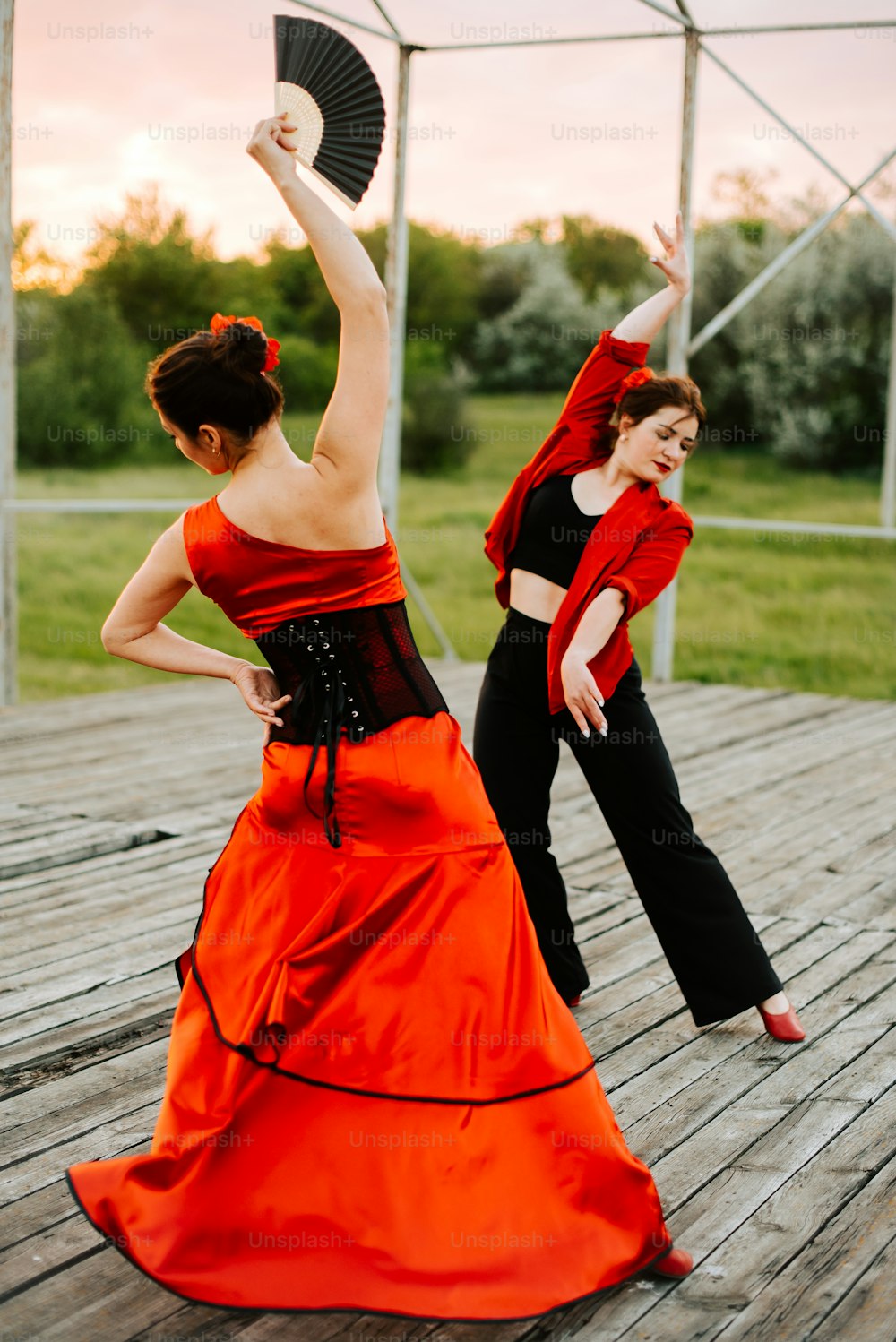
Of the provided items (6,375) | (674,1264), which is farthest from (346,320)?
(6,375)

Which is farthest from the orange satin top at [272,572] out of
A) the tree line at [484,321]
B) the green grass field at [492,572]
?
the tree line at [484,321]

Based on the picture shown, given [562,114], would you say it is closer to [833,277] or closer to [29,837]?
[833,277]

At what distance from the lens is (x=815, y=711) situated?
22.2 ft

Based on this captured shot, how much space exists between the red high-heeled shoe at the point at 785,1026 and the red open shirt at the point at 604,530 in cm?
80

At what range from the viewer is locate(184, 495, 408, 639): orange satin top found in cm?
187

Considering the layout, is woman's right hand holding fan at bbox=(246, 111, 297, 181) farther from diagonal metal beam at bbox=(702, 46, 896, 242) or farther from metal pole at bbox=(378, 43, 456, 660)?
diagonal metal beam at bbox=(702, 46, 896, 242)

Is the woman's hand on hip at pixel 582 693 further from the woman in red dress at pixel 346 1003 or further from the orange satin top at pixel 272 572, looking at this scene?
the orange satin top at pixel 272 572

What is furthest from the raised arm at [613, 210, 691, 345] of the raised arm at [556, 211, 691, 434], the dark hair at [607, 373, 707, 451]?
the dark hair at [607, 373, 707, 451]

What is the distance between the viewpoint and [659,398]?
2.68 metres

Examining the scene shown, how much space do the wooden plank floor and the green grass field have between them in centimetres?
650

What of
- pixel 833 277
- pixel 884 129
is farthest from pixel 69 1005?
pixel 833 277

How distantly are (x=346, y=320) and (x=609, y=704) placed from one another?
130 cm

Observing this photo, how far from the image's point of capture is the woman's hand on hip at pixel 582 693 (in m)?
2.53

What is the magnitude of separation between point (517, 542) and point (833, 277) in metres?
13.9
